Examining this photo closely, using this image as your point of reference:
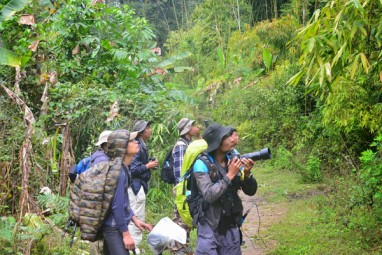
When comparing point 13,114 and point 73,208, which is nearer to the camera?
point 73,208

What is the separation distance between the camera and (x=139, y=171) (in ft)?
20.4

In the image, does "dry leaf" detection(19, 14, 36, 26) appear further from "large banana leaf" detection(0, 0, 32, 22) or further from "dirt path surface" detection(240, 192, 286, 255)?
"dirt path surface" detection(240, 192, 286, 255)

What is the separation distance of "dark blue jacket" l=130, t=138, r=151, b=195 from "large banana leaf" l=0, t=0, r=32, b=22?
2.54m

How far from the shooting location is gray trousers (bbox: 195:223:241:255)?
4.16 m

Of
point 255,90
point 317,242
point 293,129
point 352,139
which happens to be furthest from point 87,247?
point 255,90

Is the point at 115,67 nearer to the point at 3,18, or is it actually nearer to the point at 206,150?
the point at 3,18

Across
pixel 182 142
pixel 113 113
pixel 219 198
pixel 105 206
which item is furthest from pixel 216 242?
pixel 113 113

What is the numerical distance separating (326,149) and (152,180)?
4.45m

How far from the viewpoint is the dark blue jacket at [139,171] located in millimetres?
6215

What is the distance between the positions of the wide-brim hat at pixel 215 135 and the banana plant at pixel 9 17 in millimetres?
3276

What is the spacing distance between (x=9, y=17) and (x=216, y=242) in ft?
15.0

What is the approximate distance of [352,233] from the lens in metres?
6.31

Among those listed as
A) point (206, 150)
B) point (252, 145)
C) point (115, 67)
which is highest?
point (206, 150)

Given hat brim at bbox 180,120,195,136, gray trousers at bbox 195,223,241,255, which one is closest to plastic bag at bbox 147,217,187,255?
gray trousers at bbox 195,223,241,255
